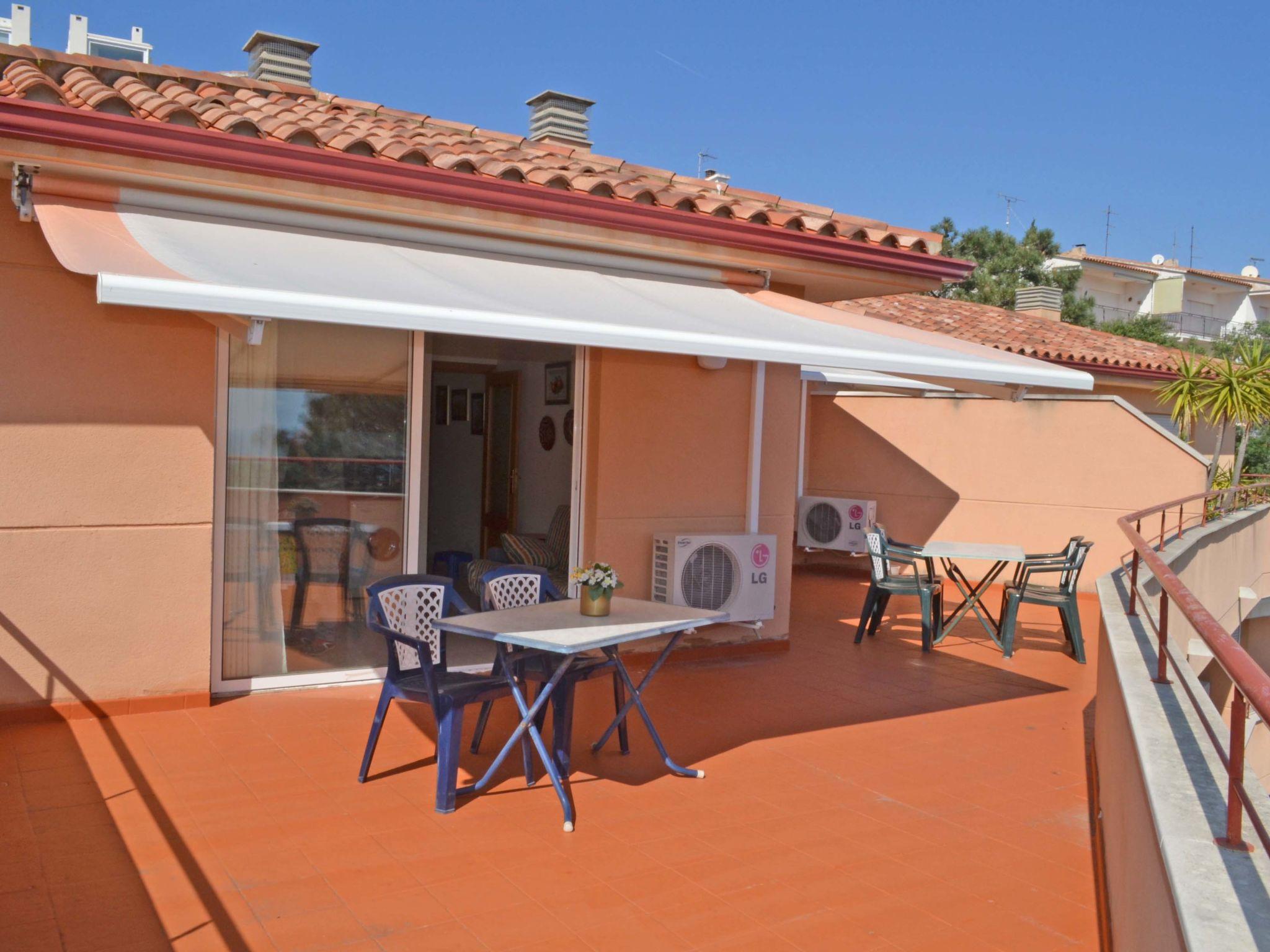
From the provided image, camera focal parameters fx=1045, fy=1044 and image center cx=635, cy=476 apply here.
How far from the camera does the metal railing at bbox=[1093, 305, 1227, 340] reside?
54750mm

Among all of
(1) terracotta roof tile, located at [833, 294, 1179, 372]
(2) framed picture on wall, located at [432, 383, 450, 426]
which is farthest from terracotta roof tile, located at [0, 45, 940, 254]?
(1) terracotta roof tile, located at [833, 294, 1179, 372]

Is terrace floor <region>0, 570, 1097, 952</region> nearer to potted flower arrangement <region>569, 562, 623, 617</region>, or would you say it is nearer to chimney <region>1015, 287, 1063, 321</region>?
potted flower arrangement <region>569, 562, 623, 617</region>

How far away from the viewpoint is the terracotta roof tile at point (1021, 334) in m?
18.6

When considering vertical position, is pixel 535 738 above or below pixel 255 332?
below

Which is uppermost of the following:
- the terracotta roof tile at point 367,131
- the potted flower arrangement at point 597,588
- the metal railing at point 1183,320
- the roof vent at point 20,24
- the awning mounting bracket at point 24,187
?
the metal railing at point 1183,320

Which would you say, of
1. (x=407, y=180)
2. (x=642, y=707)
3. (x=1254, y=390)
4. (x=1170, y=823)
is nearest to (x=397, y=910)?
(x=642, y=707)

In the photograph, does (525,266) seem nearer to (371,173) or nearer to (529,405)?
(371,173)

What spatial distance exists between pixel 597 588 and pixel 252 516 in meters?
2.85

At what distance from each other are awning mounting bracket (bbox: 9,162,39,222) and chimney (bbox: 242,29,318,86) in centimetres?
A: 480

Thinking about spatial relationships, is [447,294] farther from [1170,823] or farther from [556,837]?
[1170,823]

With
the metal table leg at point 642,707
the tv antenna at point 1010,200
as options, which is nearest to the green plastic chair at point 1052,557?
the metal table leg at point 642,707

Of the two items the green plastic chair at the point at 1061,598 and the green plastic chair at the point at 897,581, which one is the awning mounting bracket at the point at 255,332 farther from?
the green plastic chair at the point at 1061,598

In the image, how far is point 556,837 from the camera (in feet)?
18.0

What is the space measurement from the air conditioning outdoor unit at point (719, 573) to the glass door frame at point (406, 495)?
0.83 metres
